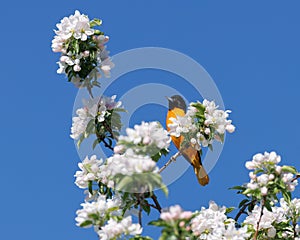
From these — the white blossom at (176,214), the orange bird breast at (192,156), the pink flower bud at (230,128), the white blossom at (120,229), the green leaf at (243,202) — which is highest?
the orange bird breast at (192,156)

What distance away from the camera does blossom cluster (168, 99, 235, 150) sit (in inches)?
214

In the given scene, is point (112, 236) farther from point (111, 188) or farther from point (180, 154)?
point (180, 154)

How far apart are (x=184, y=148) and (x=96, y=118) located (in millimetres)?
895

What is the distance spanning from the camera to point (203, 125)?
5.55 m

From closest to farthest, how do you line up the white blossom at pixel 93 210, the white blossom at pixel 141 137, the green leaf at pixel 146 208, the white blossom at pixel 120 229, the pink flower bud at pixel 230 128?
1. the white blossom at pixel 141 137
2. the white blossom at pixel 120 229
3. the white blossom at pixel 93 210
4. the green leaf at pixel 146 208
5. the pink flower bud at pixel 230 128

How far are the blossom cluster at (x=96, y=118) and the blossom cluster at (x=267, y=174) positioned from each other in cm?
150

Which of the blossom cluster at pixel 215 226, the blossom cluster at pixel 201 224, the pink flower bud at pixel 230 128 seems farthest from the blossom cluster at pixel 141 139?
the pink flower bud at pixel 230 128

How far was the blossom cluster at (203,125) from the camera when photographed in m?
5.45

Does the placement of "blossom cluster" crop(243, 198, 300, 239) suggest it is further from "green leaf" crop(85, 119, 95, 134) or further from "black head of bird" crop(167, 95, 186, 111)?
"black head of bird" crop(167, 95, 186, 111)

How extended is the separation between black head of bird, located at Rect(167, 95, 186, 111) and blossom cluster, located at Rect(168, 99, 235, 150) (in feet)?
5.82

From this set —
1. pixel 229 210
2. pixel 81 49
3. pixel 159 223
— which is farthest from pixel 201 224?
pixel 81 49

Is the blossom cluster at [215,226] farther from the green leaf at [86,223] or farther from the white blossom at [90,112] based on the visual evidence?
the white blossom at [90,112]

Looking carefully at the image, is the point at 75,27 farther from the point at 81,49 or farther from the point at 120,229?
the point at 120,229

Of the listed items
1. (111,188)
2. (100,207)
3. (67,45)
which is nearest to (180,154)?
(111,188)
